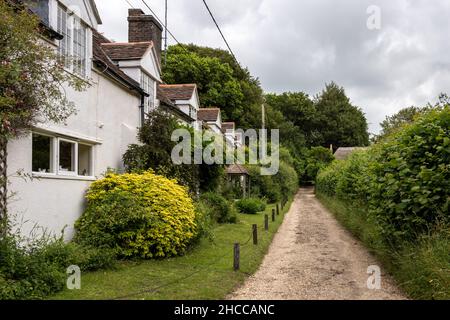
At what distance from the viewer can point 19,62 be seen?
7727mm

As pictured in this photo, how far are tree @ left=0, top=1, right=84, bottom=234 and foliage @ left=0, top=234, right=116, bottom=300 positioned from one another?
665mm

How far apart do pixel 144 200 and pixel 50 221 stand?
7.50 ft

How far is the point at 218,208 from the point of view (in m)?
18.9

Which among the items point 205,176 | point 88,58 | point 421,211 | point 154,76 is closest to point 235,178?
point 205,176

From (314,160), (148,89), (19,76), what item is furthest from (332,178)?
(314,160)

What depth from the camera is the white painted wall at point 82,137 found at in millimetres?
9000

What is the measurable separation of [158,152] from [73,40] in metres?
4.57

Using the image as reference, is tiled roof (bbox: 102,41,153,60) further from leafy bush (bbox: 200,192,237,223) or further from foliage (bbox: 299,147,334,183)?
foliage (bbox: 299,147,334,183)

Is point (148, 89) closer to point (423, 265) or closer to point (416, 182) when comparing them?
point (416, 182)

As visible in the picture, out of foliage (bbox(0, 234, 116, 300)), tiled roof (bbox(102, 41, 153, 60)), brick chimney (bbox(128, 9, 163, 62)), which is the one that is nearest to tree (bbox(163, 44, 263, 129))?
brick chimney (bbox(128, 9, 163, 62))

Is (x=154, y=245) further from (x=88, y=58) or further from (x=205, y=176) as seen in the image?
(x=205, y=176)

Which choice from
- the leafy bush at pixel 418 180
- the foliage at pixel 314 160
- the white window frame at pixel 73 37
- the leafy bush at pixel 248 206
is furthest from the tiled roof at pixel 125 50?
the foliage at pixel 314 160

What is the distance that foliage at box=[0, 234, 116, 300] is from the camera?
6.87m

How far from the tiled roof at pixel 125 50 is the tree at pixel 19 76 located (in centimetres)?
752
